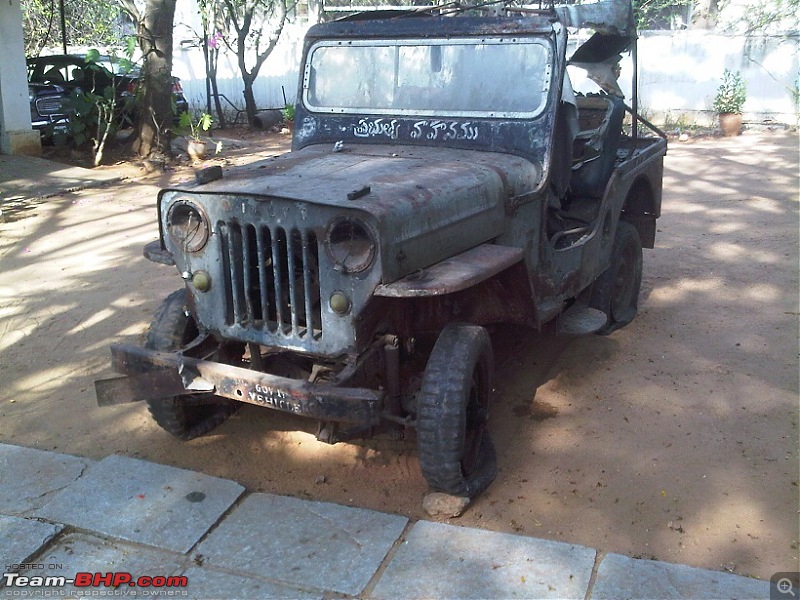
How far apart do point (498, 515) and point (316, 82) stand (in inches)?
109

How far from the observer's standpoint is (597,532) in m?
3.33

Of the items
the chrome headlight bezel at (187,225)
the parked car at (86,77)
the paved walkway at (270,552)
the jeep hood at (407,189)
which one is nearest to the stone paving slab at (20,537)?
the paved walkway at (270,552)

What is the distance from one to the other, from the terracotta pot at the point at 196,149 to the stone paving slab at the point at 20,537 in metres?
9.65

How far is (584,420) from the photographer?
430 centimetres

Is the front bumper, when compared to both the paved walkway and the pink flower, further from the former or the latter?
the pink flower

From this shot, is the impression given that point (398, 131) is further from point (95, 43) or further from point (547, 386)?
point (95, 43)

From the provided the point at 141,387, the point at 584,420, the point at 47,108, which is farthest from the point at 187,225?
the point at 47,108

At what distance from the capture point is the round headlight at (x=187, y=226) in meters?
3.51

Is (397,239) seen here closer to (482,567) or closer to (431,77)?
(482,567)

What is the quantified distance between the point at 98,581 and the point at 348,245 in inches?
63.0

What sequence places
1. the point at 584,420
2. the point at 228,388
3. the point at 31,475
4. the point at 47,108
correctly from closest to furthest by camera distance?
the point at 228,388
the point at 31,475
the point at 584,420
the point at 47,108

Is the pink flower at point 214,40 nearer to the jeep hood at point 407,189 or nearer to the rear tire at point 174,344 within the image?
the jeep hood at point 407,189

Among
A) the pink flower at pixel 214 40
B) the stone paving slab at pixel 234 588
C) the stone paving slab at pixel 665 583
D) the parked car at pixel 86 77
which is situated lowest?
the stone paving slab at pixel 665 583

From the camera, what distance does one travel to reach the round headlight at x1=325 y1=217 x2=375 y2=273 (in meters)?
3.19
